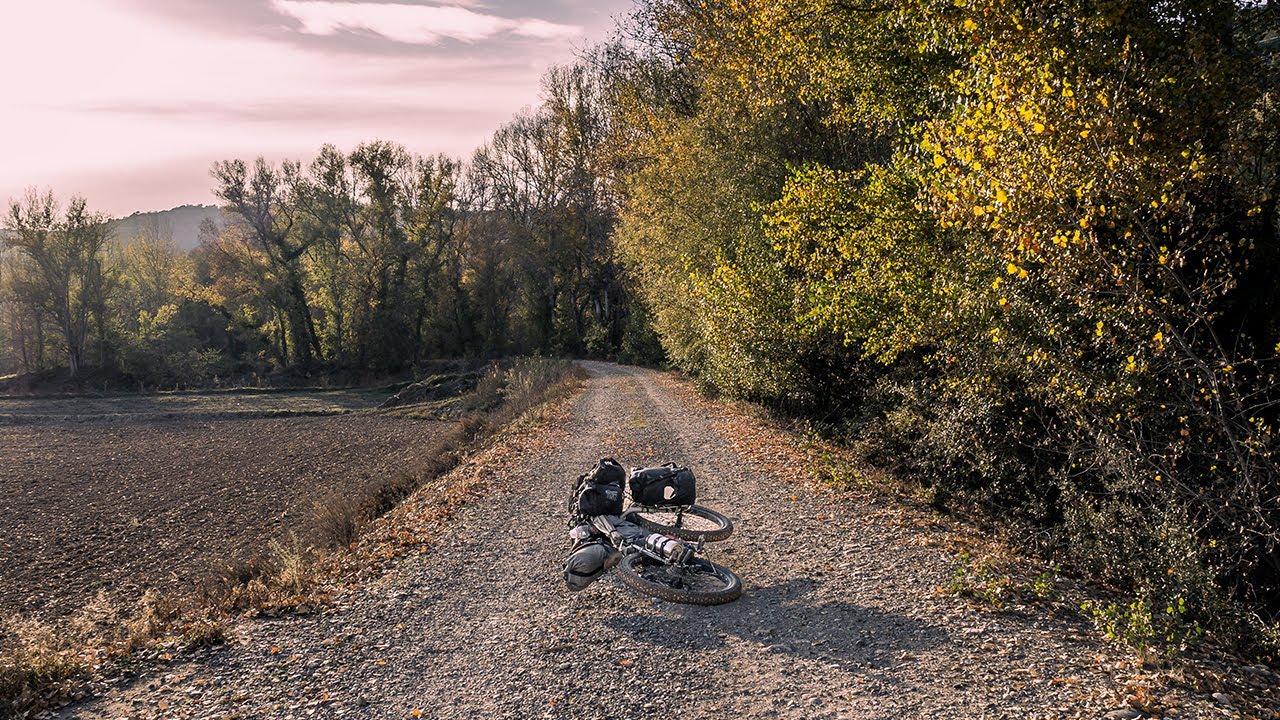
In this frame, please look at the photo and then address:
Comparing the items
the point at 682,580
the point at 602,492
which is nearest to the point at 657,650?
the point at 682,580

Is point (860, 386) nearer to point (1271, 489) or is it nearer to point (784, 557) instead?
point (784, 557)

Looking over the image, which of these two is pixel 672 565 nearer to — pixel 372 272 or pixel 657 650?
pixel 657 650

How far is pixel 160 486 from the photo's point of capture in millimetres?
21453

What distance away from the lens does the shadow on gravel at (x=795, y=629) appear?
20.3 feet

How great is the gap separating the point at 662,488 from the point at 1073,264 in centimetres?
515

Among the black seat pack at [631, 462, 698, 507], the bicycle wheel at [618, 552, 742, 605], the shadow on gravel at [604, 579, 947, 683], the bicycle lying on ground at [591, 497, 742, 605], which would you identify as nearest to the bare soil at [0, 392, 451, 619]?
the black seat pack at [631, 462, 698, 507]

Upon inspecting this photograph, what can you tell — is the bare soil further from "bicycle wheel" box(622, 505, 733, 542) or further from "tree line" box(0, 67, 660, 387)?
"tree line" box(0, 67, 660, 387)

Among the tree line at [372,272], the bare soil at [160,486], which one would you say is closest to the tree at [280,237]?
the tree line at [372,272]

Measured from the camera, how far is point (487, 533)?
1049 centimetres

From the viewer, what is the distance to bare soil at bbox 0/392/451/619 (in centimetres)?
1342

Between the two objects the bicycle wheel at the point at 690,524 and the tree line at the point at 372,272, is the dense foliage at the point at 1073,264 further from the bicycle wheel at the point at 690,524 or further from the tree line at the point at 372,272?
the tree line at the point at 372,272

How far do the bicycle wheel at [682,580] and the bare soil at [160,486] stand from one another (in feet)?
28.2

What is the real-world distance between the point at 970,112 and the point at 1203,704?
22.2ft

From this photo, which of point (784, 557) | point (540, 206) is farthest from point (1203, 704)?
point (540, 206)
